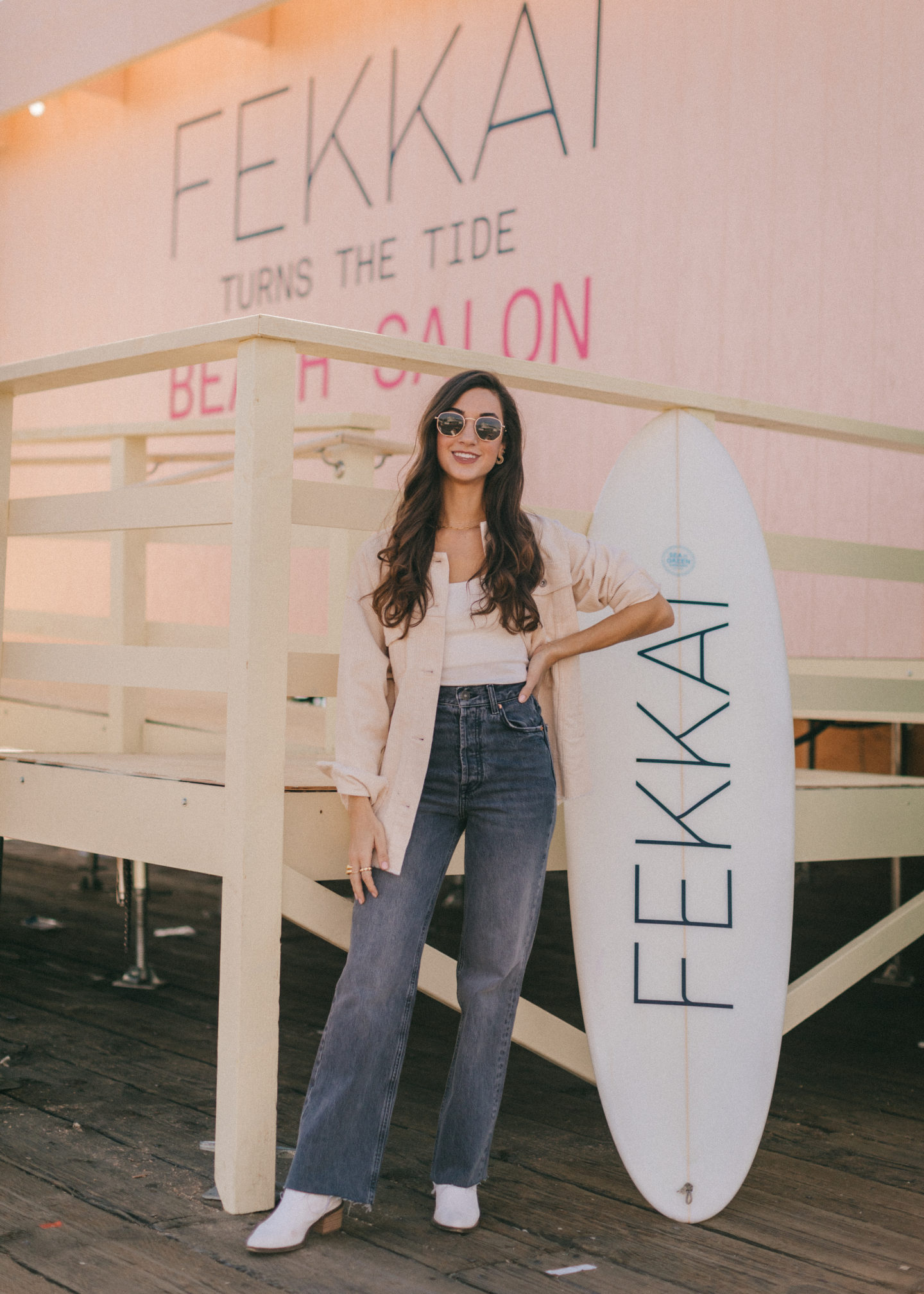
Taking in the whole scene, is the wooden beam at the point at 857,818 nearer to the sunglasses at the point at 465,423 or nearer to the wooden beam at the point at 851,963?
the wooden beam at the point at 851,963

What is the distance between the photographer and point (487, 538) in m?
2.17

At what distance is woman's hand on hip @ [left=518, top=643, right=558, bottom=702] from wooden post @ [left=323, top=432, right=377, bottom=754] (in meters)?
1.18

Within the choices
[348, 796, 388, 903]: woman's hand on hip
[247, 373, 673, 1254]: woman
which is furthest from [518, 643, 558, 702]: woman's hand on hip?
[348, 796, 388, 903]: woman's hand on hip

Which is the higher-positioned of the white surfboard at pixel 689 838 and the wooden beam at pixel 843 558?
the wooden beam at pixel 843 558

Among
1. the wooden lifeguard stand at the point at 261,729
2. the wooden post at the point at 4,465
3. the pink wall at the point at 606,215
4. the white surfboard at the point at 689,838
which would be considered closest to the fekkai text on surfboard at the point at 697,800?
the white surfboard at the point at 689,838

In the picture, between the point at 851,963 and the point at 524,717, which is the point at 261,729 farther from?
the point at 851,963

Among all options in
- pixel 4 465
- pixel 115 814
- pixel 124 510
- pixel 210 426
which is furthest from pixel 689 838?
pixel 210 426

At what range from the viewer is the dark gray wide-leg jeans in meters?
2.08

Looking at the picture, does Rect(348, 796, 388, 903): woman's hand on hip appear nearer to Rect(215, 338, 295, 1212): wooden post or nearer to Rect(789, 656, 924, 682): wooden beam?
Rect(215, 338, 295, 1212): wooden post

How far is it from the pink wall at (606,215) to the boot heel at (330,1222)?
2.54 m

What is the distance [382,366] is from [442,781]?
0.72 meters

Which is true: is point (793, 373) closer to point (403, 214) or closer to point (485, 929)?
point (403, 214)

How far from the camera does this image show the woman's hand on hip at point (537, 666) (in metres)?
2.16

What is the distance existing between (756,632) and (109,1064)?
5.57 ft
